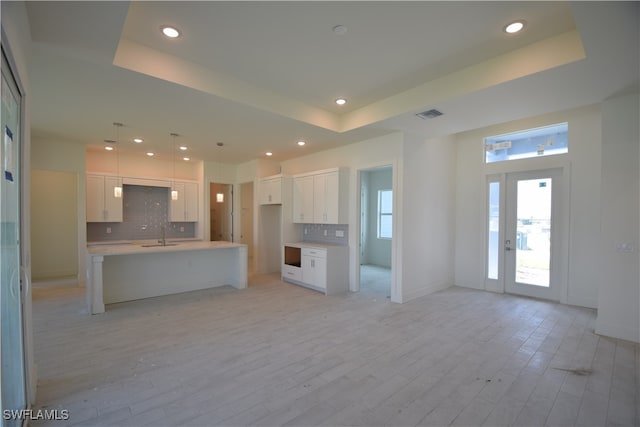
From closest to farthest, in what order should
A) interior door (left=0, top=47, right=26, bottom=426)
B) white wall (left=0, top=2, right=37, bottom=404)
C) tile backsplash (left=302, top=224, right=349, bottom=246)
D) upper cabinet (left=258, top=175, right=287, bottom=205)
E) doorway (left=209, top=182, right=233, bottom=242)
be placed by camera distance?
interior door (left=0, top=47, right=26, bottom=426), white wall (left=0, top=2, right=37, bottom=404), tile backsplash (left=302, top=224, right=349, bottom=246), upper cabinet (left=258, top=175, right=287, bottom=205), doorway (left=209, top=182, right=233, bottom=242)

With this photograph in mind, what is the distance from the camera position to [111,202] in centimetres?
647

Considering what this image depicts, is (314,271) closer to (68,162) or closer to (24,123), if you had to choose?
(24,123)

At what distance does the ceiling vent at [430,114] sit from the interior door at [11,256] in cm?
401

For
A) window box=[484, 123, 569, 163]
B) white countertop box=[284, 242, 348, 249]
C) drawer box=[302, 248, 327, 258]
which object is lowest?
drawer box=[302, 248, 327, 258]

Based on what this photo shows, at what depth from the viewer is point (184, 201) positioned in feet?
24.3

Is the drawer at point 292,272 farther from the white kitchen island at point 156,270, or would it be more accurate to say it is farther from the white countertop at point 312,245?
the white kitchen island at point 156,270

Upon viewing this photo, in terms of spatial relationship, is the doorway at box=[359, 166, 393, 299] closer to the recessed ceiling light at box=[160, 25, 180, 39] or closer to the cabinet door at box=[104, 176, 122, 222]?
the cabinet door at box=[104, 176, 122, 222]

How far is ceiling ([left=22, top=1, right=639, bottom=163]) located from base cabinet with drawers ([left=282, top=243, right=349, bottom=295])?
229 centimetres

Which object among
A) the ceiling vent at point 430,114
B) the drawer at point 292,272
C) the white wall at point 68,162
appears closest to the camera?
the ceiling vent at point 430,114

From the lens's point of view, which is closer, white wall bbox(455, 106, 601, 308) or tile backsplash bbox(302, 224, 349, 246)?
white wall bbox(455, 106, 601, 308)

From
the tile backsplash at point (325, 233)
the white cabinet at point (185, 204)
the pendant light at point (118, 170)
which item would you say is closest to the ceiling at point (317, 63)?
the pendant light at point (118, 170)

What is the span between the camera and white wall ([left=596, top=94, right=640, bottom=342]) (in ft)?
11.2

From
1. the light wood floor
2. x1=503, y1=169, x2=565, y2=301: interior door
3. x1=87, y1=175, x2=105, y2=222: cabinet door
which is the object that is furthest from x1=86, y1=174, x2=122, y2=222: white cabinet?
x1=503, y1=169, x2=565, y2=301: interior door

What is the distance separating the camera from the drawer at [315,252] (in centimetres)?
544
